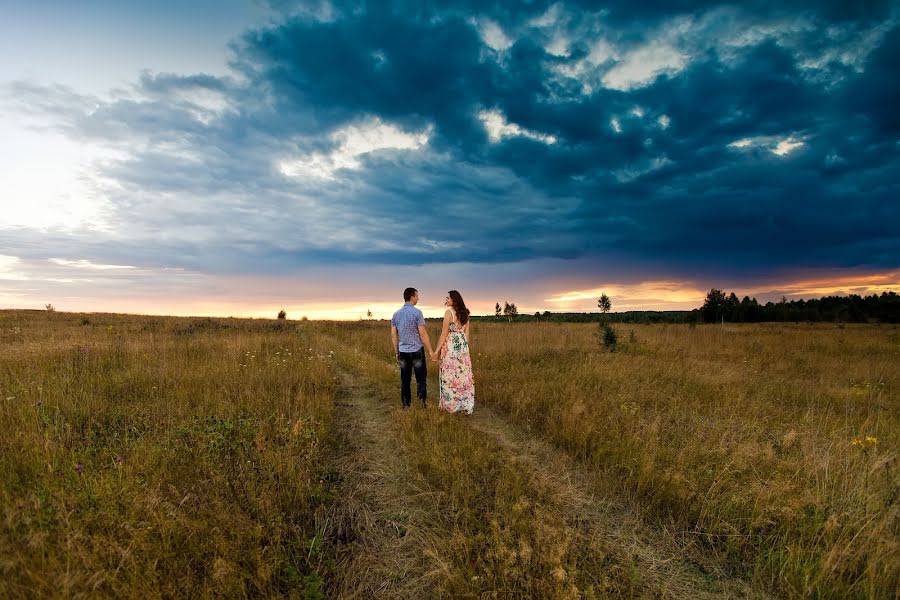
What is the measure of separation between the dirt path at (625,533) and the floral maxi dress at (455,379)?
77.7 inches

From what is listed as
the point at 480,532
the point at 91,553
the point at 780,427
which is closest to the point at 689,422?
the point at 780,427

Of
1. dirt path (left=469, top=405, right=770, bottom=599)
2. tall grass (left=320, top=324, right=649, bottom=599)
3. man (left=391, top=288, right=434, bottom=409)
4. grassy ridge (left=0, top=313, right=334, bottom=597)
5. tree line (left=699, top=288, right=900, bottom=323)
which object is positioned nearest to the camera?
grassy ridge (left=0, top=313, right=334, bottom=597)

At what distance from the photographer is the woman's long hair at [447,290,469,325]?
823 centimetres

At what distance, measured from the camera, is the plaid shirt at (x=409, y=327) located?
27.4ft

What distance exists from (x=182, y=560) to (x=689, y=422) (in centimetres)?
798

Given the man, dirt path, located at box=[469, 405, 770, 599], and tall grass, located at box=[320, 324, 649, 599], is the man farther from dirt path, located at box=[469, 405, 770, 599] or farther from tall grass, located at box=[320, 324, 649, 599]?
dirt path, located at box=[469, 405, 770, 599]

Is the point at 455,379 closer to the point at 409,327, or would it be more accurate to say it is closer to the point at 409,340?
the point at 409,340

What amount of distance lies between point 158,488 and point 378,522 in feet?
7.88

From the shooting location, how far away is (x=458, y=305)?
829cm

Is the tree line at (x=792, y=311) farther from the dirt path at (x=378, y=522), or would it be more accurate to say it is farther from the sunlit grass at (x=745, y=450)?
the dirt path at (x=378, y=522)

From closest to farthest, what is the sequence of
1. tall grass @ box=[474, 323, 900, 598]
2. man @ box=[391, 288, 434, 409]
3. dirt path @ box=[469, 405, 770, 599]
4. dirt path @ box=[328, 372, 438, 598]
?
dirt path @ box=[328, 372, 438, 598]
dirt path @ box=[469, 405, 770, 599]
tall grass @ box=[474, 323, 900, 598]
man @ box=[391, 288, 434, 409]

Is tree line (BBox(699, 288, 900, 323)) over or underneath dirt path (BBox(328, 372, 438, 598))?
over

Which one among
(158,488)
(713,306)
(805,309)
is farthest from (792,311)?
(158,488)

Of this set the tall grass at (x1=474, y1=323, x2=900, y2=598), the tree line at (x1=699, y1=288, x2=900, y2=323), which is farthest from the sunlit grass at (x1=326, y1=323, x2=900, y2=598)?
the tree line at (x1=699, y1=288, x2=900, y2=323)
